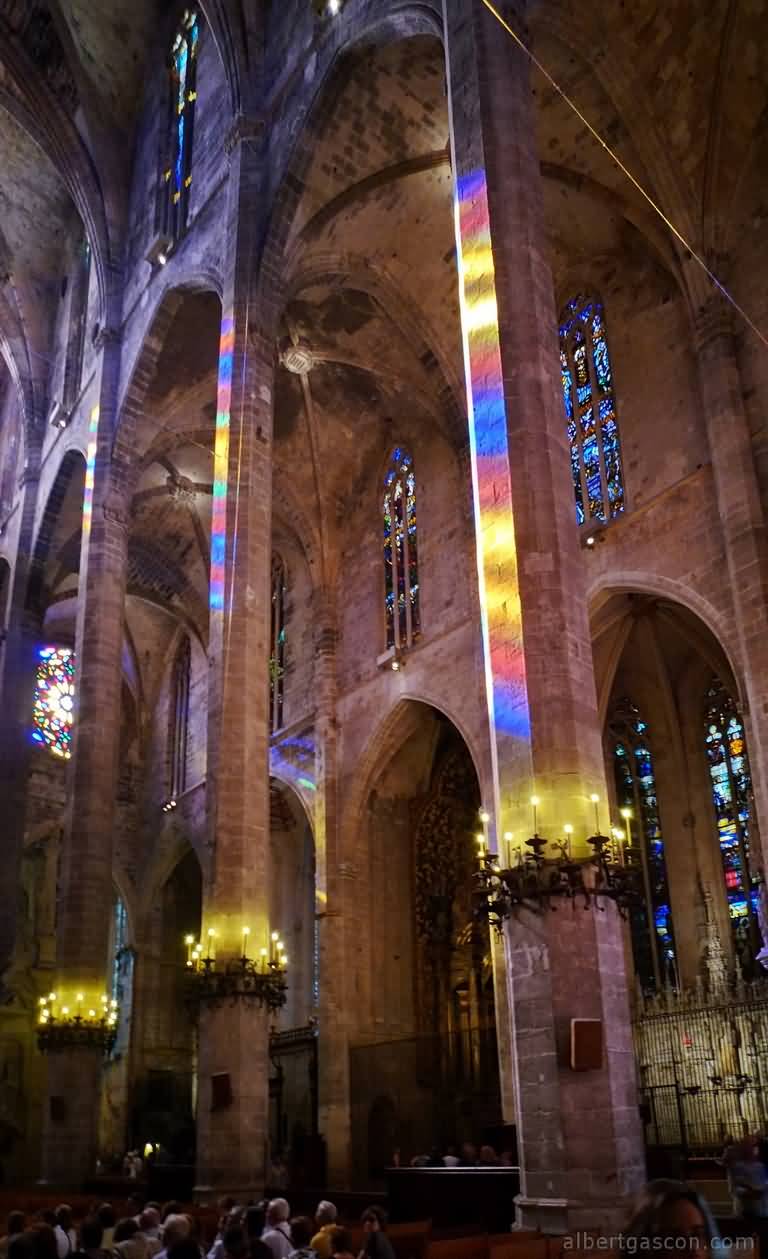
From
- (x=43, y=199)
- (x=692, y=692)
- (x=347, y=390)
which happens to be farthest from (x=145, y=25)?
(x=692, y=692)

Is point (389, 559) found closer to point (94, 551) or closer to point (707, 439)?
point (94, 551)

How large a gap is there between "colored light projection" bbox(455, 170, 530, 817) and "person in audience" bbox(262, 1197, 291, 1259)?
11.9 ft

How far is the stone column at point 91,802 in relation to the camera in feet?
54.6

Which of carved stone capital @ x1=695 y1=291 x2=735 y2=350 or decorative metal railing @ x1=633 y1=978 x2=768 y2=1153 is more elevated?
carved stone capital @ x1=695 y1=291 x2=735 y2=350

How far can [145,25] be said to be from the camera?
23.2 m

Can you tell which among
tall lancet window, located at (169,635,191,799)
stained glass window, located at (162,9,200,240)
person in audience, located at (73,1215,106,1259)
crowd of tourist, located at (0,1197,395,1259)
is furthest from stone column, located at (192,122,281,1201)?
tall lancet window, located at (169,635,191,799)

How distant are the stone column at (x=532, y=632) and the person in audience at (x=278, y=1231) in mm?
1984

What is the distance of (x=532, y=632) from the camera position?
366 inches

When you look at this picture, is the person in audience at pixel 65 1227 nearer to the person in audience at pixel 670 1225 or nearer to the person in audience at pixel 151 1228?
the person in audience at pixel 151 1228

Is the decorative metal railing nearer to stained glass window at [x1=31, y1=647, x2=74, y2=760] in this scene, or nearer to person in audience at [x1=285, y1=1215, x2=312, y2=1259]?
person in audience at [x1=285, y1=1215, x2=312, y2=1259]

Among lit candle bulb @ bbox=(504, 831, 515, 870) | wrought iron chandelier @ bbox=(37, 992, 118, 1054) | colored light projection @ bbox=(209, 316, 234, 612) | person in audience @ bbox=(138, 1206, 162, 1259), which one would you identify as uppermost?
colored light projection @ bbox=(209, 316, 234, 612)

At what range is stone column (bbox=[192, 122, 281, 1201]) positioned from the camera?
12492 millimetres

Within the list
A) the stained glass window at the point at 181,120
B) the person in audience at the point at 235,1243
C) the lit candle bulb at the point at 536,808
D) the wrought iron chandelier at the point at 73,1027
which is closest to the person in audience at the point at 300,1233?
the person in audience at the point at 235,1243

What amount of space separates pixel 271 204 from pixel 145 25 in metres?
8.95
